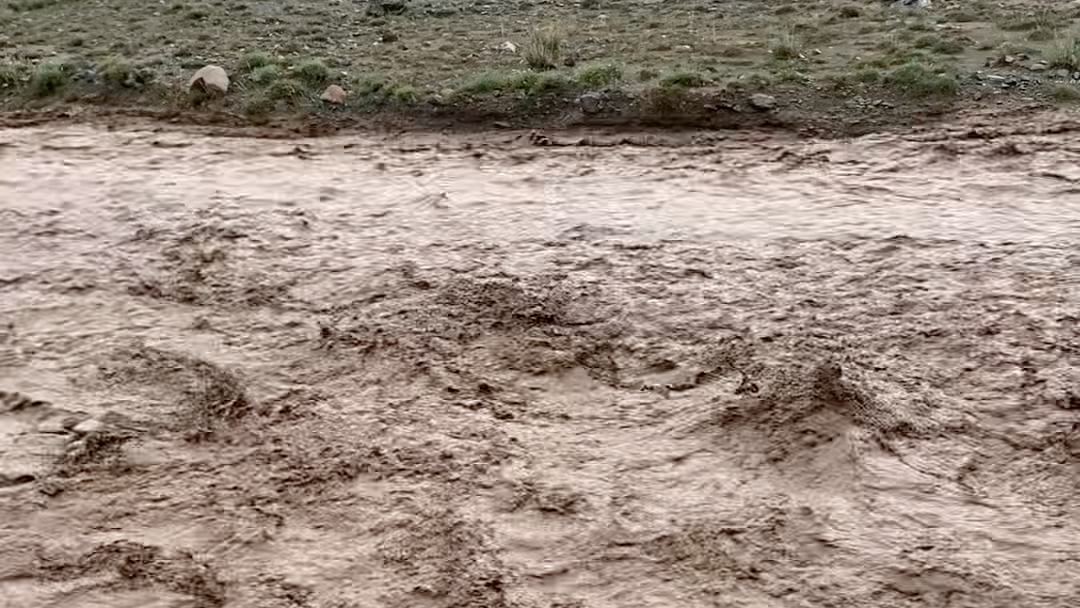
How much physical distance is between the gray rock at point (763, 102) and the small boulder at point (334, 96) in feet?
10.8

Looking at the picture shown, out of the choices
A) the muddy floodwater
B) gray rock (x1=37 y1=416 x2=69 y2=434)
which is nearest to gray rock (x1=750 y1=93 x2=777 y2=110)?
the muddy floodwater

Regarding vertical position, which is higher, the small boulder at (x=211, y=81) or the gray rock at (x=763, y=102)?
the small boulder at (x=211, y=81)

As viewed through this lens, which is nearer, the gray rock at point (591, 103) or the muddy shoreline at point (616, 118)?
the muddy shoreline at point (616, 118)

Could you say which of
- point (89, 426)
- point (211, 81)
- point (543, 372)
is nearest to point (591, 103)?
point (211, 81)

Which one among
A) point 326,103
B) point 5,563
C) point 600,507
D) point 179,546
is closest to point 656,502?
point 600,507

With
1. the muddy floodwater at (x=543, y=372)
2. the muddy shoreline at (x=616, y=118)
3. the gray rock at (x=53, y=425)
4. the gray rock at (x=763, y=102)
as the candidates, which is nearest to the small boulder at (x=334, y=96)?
the muddy shoreline at (x=616, y=118)

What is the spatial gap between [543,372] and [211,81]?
5.03 meters

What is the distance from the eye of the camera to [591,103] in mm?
8977

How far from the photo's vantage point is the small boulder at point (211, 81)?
378 inches

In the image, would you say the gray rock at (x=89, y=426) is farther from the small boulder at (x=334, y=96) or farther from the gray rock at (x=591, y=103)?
the gray rock at (x=591, y=103)

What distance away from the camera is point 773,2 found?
1195 cm

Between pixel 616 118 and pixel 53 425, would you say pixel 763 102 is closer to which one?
pixel 616 118

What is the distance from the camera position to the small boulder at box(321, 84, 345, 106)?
9.40 meters

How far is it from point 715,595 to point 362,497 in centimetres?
165
